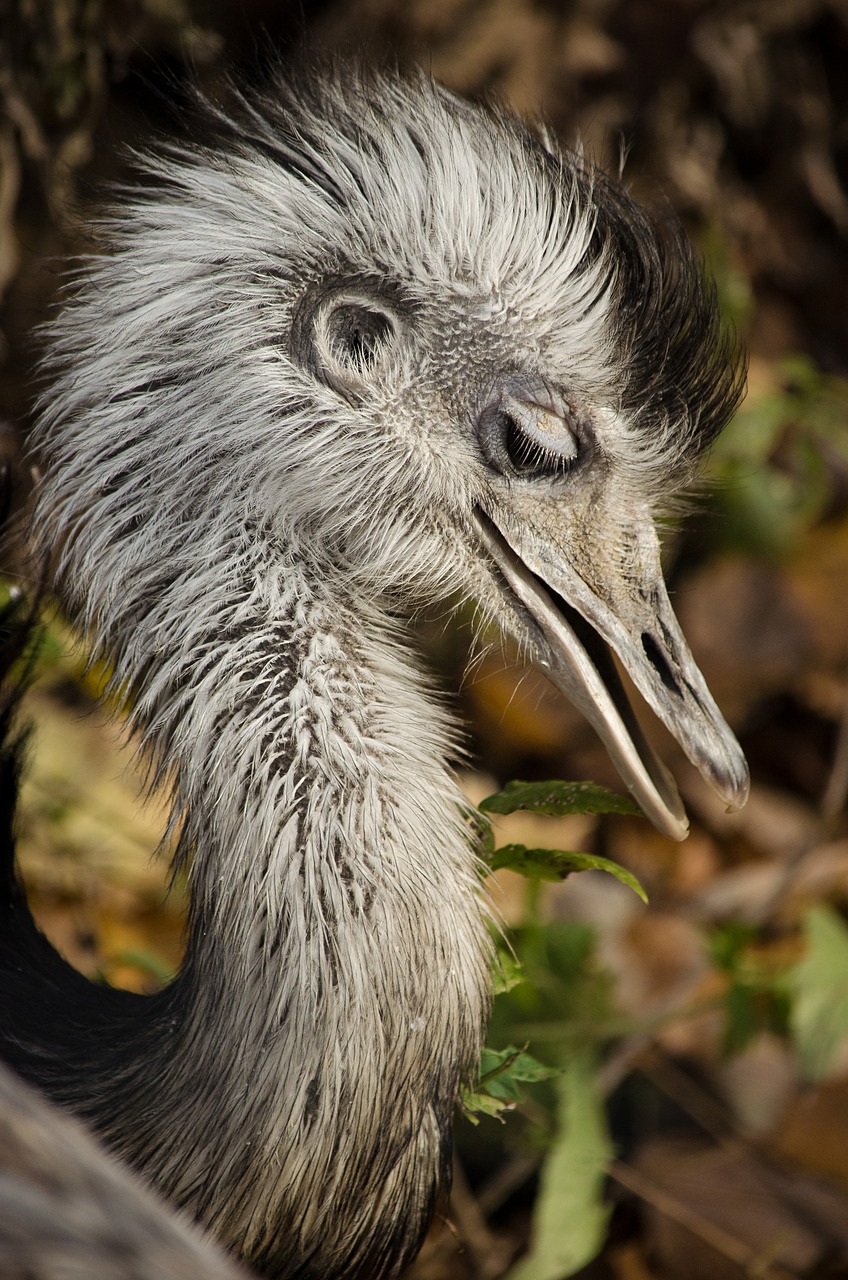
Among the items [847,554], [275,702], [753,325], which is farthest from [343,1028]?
[753,325]

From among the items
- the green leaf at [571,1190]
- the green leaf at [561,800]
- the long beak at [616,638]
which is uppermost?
the long beak at [616,638]

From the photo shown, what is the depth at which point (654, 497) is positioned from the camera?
203cm

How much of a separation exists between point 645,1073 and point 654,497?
7.15 ft

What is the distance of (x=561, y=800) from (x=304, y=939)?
457mm

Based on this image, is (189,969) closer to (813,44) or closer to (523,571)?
(523,571)

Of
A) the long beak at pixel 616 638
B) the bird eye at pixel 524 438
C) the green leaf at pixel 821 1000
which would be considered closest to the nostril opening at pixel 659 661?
the long beak at pixel 616 638

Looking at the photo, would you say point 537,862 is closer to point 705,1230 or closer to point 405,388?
point 405,388

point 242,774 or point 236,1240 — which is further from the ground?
point 242,774

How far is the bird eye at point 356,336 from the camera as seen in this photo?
1903 mm

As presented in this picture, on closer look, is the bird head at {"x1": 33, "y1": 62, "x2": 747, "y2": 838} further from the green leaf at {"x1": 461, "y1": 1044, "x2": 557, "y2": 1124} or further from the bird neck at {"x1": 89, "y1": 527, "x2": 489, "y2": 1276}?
the green leaf at {"x1": 461, "y1": 1044, "x2": 557, "y2": 1124}

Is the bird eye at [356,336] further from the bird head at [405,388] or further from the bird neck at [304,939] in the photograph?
the bird neck at [304,939]

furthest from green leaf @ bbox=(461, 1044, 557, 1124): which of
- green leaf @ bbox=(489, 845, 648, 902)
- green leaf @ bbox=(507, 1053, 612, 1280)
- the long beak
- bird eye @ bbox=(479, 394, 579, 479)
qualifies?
bird eye @ bbox=(479, 394, 579, 479)

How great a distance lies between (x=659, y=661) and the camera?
1926 mm

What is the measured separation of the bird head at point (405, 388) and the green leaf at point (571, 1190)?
3.21 feet
